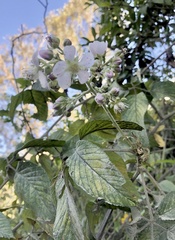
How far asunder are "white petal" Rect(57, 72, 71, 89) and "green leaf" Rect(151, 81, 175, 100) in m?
0.22

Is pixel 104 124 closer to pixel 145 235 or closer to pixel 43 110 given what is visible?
pixel 145 235

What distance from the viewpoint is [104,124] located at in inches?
15.7

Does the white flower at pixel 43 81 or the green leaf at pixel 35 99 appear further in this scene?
the green leaf at pixel 35 99

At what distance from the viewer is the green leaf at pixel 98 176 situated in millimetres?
317

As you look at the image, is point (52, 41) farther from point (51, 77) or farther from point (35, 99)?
point (35, 99)

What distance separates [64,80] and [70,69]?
0.5 inches

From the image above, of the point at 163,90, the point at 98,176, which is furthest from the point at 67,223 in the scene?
the point at 163,90

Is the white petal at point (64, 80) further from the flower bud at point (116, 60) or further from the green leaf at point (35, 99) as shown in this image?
the green leaf at point (35, 99)

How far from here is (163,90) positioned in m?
0.56

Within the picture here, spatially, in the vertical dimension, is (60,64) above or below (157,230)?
above

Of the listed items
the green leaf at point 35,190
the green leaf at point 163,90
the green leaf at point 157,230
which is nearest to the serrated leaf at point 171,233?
the green leaf at point 157,230

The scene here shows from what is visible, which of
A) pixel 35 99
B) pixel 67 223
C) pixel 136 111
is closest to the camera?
pixel 67 223

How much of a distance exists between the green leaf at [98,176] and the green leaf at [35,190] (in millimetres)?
73

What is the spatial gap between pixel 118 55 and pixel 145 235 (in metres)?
0.18
